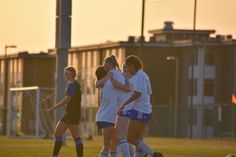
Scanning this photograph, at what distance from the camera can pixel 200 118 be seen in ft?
312

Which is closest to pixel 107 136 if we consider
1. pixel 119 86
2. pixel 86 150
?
pixel 119 86

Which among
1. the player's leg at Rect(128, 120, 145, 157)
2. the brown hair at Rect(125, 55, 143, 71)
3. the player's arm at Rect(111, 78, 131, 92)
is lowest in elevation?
the player's leg at Rect(128, 120, 145, 157)

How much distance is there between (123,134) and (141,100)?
746 millimetres

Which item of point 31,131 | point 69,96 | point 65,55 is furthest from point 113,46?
point 69,96

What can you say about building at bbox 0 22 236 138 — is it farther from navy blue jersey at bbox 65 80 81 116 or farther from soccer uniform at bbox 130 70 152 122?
soccer uniform at bbox 130 70 152 122

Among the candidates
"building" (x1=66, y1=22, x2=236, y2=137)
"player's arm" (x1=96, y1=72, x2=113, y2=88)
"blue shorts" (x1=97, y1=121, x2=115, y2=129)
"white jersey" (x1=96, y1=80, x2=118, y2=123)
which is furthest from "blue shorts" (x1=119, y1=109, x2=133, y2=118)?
"building" (x1=66, y1=22, x2=236, y2=137)

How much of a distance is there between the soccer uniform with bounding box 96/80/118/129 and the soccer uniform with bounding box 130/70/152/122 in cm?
39

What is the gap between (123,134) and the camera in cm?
1920

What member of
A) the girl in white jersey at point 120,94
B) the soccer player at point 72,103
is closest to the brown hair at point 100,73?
the girl in white jersey at point 120,94

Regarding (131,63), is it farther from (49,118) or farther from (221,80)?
(221,80)

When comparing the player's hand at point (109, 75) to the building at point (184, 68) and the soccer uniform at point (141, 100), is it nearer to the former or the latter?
the soccer uniform at point (141, 100)

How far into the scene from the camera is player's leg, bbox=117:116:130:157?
1919 cm

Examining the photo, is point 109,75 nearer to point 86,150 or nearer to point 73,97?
point 73,97

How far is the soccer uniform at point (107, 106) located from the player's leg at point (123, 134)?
13 cm
